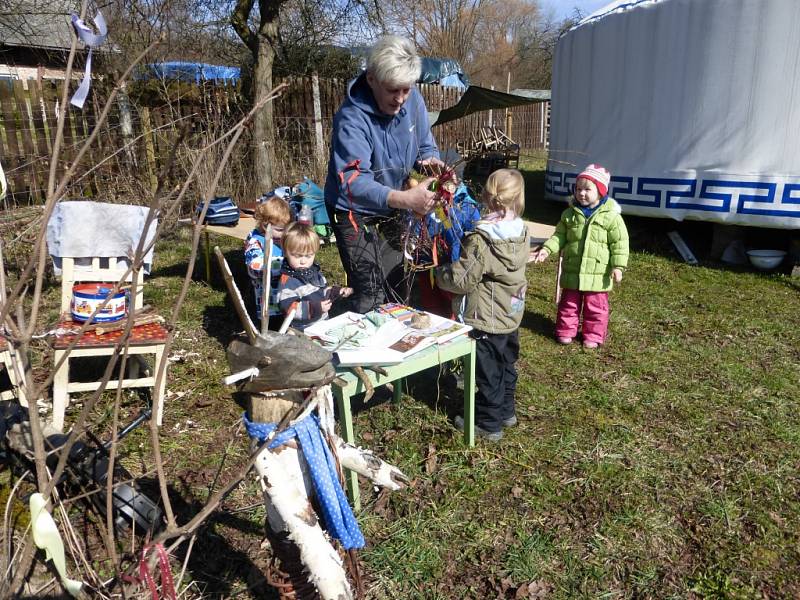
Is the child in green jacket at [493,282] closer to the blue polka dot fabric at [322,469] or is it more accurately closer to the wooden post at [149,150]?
the blue polka dot fabric at [322,469]

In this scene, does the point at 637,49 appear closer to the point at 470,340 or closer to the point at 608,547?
the point at 470,340

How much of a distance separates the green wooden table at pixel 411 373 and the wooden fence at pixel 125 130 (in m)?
3.82

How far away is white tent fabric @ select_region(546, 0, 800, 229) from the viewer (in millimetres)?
6555

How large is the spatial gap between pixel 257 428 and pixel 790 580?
7.37 feet

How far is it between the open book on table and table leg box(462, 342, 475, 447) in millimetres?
186

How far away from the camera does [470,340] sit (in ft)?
10.2

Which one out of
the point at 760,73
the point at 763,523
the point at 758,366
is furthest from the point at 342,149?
the point at 760,73

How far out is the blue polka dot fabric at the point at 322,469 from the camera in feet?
5.68

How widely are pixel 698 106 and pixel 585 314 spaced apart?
12.5 ft

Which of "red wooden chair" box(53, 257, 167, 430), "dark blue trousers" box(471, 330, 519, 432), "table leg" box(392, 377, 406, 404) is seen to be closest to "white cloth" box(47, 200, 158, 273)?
"red wooden chair" box(53, 257, 167, 430)

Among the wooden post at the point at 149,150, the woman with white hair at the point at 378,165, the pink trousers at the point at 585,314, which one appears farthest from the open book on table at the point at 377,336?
the wooden post at the point at 149,150

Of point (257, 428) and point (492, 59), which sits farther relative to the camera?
point (492, 59)

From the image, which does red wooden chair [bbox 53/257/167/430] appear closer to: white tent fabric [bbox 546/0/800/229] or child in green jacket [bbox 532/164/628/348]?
child in green jacket [bbox 532/164/628/348]

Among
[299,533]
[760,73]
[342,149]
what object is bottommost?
[299,533]
